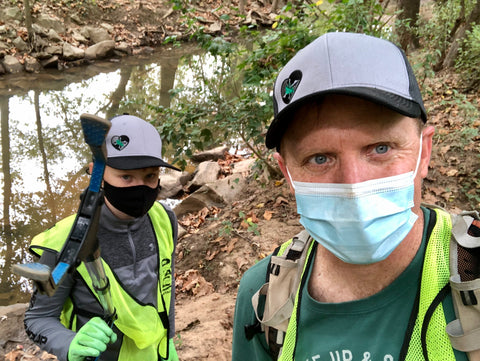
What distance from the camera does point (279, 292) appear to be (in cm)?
132

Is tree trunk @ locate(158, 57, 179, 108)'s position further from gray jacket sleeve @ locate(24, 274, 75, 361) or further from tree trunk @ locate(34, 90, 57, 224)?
gray jacket sleeve @ locate(24, 274, 75, 361)

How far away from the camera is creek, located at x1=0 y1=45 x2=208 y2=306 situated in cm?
714

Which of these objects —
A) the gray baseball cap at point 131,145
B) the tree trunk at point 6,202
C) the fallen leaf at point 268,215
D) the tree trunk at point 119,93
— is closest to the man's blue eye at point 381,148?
the gray baseball cap at point 131,145

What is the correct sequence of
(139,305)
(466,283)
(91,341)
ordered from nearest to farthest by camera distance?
(466,283) → (91,341) → (139,305)

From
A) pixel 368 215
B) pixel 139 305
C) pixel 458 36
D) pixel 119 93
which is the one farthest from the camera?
pixel 119 93

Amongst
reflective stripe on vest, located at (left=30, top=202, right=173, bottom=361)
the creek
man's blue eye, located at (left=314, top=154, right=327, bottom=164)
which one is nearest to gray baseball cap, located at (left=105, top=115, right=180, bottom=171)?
reflective stripe on vest, located at (left=30, top=202, right=173, bottom=361)

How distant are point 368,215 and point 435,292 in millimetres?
290

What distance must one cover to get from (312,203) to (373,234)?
23cm

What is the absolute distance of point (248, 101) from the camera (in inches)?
173

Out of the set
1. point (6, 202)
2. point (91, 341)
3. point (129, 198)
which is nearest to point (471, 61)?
point (129, 198)

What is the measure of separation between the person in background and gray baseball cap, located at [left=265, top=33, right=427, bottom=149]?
151 cm

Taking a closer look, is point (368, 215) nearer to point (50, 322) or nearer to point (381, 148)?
point (381, 148)

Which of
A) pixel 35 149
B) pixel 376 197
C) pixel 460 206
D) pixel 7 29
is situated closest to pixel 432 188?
pixel 460 206

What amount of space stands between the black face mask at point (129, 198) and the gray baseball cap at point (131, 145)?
0.16 meters
